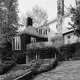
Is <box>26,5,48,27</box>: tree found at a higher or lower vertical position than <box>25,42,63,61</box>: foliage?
higher

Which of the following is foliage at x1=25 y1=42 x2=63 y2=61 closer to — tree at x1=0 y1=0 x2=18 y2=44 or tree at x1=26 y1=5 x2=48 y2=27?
tree at x1=0 y1=0 x2=18 y2=44

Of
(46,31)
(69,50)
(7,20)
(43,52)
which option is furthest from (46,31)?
(69,50)

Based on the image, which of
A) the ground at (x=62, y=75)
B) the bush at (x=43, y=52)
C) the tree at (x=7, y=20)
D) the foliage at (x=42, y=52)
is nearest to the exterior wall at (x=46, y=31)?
the foliage at (x=42, y=52)

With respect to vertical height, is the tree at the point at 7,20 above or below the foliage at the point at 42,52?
above

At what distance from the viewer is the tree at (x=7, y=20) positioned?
20.4m

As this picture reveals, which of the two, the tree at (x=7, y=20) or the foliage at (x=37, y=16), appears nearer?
the tree at (x=7, y=20)

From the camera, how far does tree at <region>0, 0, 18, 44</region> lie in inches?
805

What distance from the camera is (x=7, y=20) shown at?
20578 mm

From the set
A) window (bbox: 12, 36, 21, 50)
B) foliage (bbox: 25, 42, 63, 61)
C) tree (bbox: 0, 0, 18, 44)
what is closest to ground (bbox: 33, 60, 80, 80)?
foliage (bbox: 25, 42, 63, 61)

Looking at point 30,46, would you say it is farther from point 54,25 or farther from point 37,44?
point 54,25

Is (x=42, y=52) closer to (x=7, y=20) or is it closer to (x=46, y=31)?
(x=7, y=20)

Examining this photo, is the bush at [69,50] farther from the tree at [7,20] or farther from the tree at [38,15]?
the tree at [38,15]

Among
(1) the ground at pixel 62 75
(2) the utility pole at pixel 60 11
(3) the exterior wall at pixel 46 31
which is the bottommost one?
(1) the ground at pixel 62 75

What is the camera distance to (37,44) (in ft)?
74.6
